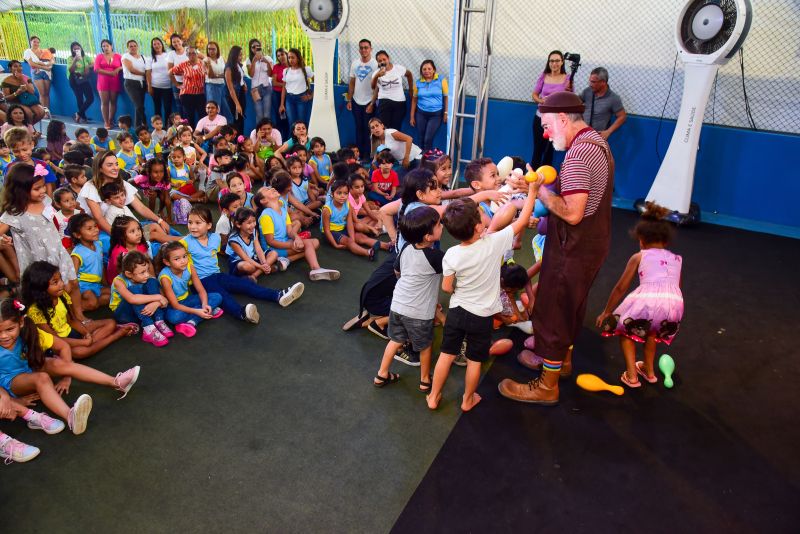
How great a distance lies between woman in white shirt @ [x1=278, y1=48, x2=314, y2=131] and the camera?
799 centimetres

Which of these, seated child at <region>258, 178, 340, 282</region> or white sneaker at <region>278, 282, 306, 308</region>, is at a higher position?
seated child at <region>258, 178, 340, 282</region>

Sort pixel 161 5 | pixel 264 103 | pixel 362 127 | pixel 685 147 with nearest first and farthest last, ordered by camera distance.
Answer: pixel 685 147 < pixel 362 127 < pixel 264 103 < pixel 161 5

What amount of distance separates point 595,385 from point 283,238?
280 cm

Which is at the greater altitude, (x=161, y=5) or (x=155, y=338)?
(x=161, y=5)

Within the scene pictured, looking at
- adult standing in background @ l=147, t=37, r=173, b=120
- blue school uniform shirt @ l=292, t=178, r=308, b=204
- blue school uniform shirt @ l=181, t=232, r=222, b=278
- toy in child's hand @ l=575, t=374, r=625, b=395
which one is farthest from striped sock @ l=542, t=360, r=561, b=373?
adult standing in background @ l=147, t=37, r=173, b=120

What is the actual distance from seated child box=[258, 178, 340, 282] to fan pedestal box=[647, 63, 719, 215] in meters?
3.84

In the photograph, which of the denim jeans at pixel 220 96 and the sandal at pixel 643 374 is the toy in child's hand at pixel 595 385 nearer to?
the sandal at pixel 643 374

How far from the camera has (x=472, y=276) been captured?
2752 mm

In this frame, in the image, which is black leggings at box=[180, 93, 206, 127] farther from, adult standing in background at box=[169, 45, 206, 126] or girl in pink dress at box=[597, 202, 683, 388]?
girl in pink dress at box=[597, 202, 683, 388]

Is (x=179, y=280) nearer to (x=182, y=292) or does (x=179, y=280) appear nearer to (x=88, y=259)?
(x=182, y=292)

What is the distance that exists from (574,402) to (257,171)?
4.96m

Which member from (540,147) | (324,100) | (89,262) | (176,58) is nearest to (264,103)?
(324,100)

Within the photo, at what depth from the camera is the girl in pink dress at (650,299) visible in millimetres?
3195

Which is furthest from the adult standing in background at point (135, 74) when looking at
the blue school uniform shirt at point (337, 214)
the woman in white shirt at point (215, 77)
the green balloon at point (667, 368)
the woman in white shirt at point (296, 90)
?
the green balloon at point (667, 368)
